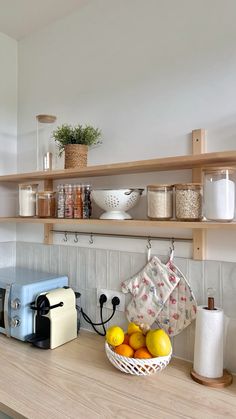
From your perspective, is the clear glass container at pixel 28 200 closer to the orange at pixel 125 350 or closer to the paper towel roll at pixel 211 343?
the orange at pixel 125 350

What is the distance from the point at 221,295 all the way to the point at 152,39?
4.05 feet

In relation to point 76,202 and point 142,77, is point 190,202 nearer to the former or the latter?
point 76,202

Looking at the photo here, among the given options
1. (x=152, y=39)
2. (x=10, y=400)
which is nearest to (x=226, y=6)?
(x=152, y=39)

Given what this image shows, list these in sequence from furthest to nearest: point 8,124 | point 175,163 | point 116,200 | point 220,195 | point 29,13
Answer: point 8,124, point 29,13, point 116,200, point 175,163, point 220,195

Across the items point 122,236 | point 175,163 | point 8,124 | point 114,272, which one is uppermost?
point 8,124

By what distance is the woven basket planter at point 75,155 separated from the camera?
5.16 ft

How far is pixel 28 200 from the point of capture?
5.76ft

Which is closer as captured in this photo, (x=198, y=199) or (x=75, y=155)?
(x=198, y=199)

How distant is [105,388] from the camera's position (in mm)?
1169

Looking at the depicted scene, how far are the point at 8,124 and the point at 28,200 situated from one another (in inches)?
26.2

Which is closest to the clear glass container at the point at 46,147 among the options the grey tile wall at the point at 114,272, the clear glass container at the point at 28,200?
the clear glass container at the point at 28,200

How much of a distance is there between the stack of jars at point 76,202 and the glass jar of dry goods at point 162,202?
1.37 feet

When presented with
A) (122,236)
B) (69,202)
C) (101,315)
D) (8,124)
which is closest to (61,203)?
(69,202)

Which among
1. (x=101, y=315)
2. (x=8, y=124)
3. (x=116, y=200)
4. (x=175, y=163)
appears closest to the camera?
(x=175, y=163)
